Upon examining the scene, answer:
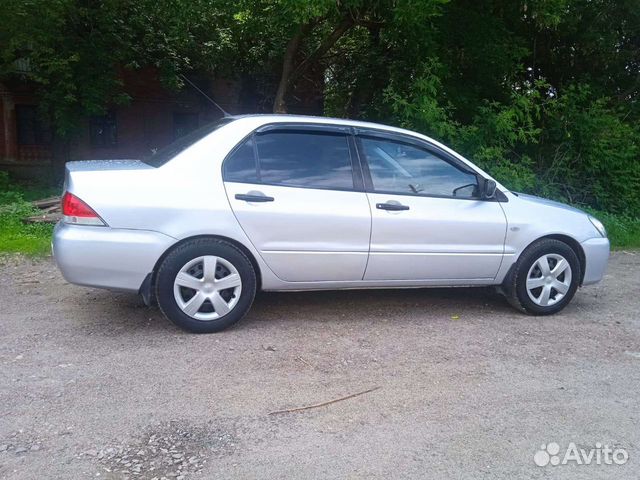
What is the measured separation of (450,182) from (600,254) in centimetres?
165

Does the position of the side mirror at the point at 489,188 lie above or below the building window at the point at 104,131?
below

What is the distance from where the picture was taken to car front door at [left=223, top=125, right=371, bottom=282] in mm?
4805

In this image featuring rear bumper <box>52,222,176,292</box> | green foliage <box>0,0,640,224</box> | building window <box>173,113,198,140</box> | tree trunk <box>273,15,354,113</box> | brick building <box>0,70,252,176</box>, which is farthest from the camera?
building window <box>173,113,198,140</box>

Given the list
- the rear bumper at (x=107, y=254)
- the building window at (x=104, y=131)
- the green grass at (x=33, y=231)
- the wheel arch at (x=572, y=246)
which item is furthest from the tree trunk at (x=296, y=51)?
the building window at (x=104, y=131)

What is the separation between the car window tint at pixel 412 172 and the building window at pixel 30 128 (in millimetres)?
19721

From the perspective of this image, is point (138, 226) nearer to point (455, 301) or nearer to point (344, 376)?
point (344, 376)

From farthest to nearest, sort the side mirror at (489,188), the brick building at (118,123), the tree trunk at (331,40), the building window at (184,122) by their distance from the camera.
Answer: the building window at (184,122), the brick building at (118,123), the tree trunk at (331,40), the side mirror at (489,188)

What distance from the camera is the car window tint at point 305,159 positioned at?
4957 mm

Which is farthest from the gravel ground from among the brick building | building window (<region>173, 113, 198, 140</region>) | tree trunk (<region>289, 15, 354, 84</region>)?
building window (<region>173, 113, 198, 140</region>)

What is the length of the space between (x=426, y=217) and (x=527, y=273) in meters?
1.14

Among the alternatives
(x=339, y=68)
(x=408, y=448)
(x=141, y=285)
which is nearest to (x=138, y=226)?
(x=141, y=285)

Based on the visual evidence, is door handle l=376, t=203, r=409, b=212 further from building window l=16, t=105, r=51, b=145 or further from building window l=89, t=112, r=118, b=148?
building window l=16, t=105, r=51, b=145

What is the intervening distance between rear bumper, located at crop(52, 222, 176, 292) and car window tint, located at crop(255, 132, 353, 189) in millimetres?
1022

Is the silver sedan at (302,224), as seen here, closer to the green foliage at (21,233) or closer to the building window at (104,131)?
the green foliage at (21,233)
